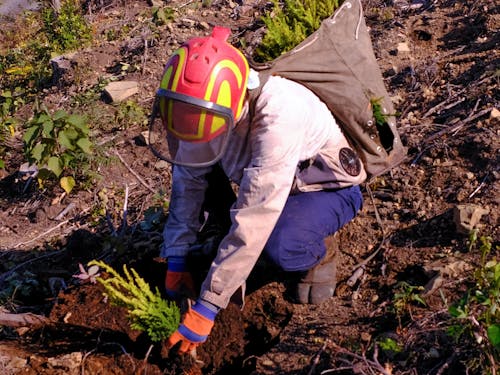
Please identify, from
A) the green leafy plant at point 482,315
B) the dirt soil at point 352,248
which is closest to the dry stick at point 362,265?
the dirt soil at point 352,248

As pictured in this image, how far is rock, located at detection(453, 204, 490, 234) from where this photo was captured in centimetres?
313

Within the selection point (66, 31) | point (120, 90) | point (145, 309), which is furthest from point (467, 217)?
point (66, 31)

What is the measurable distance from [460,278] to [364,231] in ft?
2.51

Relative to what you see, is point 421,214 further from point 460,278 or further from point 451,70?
point 451,70

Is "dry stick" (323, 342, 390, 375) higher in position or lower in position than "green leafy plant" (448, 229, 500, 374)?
lower

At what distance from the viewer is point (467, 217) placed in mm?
3143

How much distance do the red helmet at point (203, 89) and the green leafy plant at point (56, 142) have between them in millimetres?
2066

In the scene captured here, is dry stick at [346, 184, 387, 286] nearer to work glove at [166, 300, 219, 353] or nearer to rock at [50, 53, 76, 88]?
work glove at [166, 300, 219, 353]

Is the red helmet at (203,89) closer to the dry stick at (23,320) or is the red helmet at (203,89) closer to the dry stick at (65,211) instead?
the dry stick at (23,320)

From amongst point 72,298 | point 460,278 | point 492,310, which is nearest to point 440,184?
point 460,278

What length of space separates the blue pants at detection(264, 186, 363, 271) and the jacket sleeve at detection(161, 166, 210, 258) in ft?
1.48

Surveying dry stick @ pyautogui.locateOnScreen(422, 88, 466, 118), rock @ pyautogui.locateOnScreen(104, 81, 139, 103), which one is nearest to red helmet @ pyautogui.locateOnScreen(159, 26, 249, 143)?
dry stick @ pyautogui.locateOnScreen(422, 88, 466, 118)

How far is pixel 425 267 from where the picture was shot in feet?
10.00

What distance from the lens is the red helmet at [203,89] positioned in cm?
246
